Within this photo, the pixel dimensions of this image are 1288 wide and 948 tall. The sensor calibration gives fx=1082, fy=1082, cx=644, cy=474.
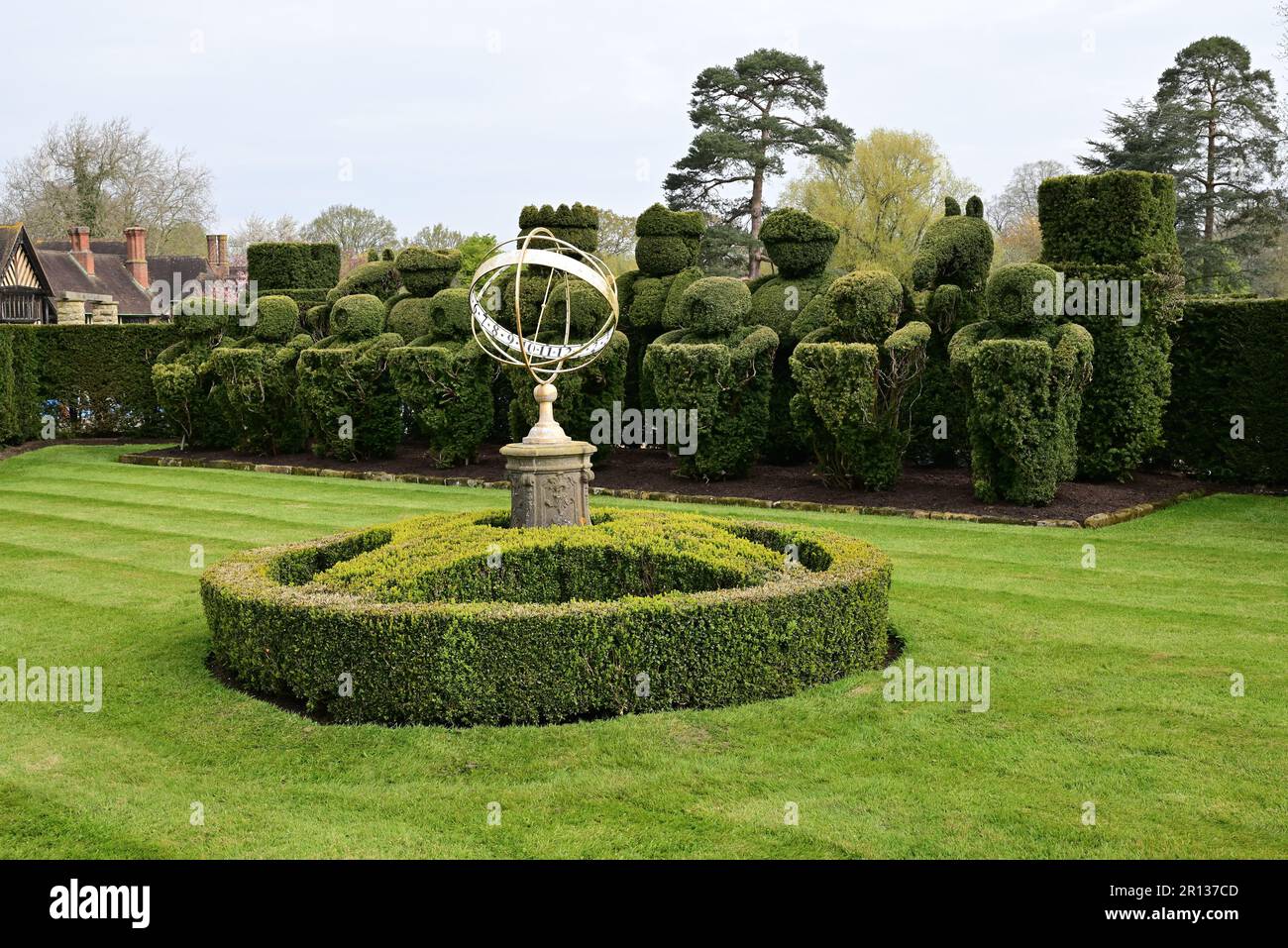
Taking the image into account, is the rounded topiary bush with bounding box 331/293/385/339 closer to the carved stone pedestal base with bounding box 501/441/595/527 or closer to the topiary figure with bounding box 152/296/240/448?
the topiary figure with bounding box 152/296/240/448

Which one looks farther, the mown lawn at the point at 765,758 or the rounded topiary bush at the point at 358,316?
the rounded topiary bush at the point at 358,316

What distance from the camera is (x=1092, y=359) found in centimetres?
1502

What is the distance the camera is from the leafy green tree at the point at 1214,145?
3181 centimetres

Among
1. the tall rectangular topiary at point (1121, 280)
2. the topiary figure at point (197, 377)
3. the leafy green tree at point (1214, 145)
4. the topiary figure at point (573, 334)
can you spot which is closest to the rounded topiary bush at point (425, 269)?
the topiary figure at point (573, 334)

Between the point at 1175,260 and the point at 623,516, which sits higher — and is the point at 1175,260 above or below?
above

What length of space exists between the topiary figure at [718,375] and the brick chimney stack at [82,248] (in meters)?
43.4

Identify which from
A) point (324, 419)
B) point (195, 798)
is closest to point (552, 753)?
point (195, 798)

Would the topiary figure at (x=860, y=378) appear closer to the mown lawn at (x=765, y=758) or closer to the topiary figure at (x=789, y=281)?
the topiary figure at (x=789, y=281)

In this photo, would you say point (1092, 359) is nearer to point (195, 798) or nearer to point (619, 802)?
point (619, 802)

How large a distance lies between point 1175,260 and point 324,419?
49.6 feet

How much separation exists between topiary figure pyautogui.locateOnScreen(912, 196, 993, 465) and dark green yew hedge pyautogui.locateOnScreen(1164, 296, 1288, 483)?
304 centimetres

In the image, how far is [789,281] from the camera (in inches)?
716

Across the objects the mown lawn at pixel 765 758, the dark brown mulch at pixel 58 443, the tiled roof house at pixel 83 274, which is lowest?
the mown lawn at pixel 765 758

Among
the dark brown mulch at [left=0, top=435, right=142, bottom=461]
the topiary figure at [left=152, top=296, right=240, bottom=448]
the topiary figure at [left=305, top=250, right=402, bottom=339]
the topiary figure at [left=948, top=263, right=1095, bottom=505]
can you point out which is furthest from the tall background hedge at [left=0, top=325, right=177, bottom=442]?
the topiary figure at [left=948, top=263, right=1095, bottom=505]
